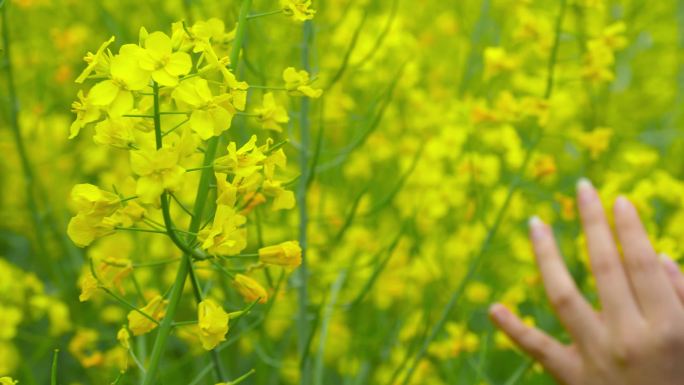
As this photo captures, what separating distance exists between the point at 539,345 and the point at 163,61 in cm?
100

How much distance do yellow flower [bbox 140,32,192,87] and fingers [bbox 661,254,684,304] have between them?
102 cm

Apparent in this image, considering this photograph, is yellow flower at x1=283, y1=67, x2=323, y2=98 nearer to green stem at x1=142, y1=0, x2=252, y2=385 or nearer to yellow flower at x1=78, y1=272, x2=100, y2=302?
green stem at x1=142, y1=0, x2=252, y2=385

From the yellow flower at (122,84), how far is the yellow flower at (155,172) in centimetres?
5

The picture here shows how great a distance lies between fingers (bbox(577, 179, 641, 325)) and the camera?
144 centimetres

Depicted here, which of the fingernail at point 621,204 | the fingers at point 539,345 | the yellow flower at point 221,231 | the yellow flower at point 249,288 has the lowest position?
A: the fingers at point 539,345

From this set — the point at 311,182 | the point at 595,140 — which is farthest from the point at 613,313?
the point at 311,182

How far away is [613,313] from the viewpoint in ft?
4.73

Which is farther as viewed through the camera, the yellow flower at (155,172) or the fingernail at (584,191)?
the fingernail at (584,191)

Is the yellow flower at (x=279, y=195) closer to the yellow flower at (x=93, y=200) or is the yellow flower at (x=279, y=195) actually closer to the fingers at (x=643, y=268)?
the yellow flower at (x=93, y=200)

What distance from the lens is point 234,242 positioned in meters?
0.75

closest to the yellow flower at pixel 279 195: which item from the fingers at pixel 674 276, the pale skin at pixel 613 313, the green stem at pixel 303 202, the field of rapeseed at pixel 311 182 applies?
the field of rapeseed at pixel 311 182

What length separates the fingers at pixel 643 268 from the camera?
1.40 m

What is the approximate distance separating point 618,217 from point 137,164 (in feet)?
3.21

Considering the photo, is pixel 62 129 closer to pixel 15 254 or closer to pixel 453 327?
pixel 15 254
